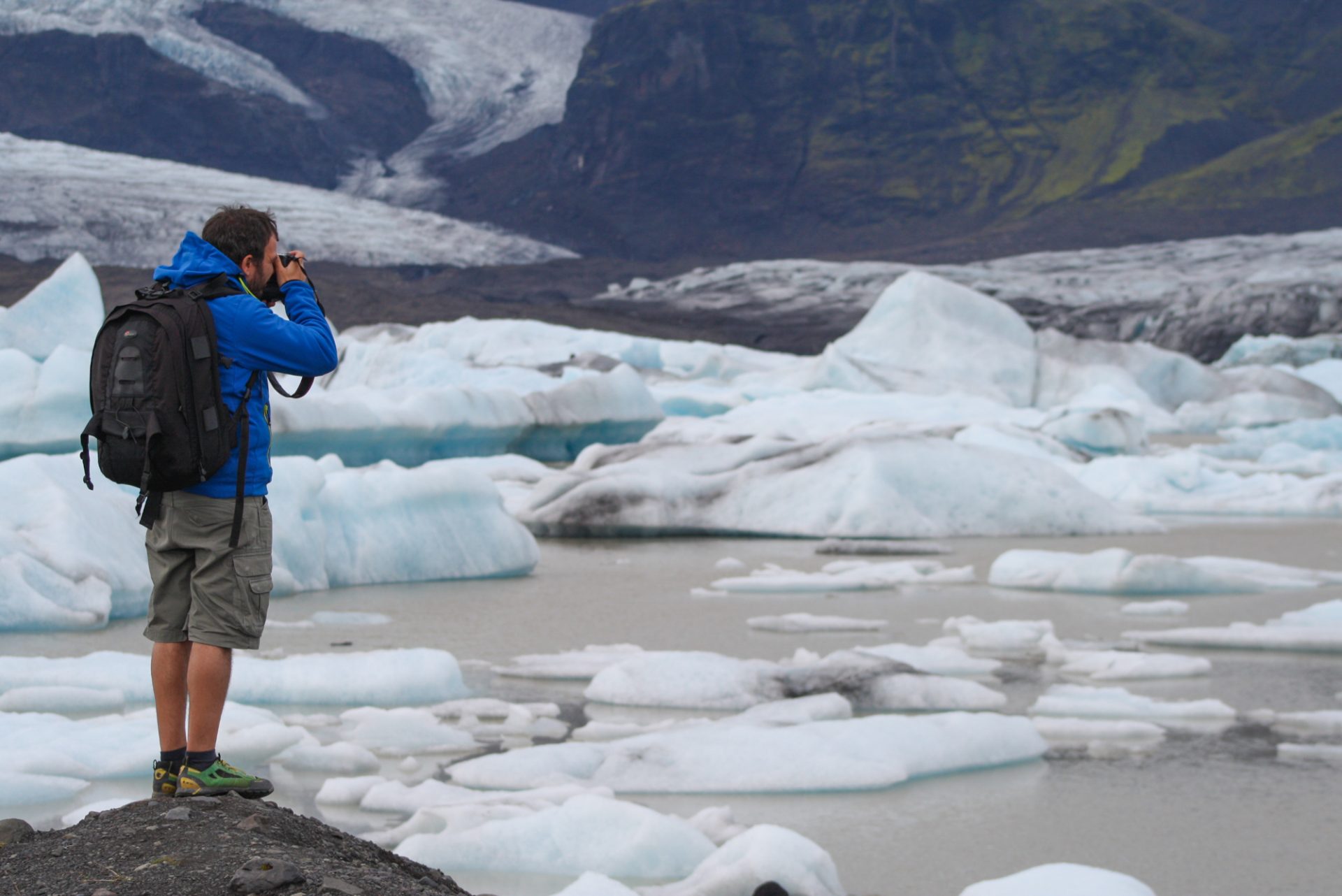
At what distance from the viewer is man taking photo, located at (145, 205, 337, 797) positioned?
2191mm

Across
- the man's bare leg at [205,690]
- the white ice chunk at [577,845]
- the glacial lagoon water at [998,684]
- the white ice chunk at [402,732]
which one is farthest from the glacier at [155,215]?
the man's bare leg at [205,690]

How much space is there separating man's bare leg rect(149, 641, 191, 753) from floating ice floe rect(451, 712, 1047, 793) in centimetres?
114

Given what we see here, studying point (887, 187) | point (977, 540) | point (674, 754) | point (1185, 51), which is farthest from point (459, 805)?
point (1185, 51)

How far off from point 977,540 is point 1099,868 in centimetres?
612

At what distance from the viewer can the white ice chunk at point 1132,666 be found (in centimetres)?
467

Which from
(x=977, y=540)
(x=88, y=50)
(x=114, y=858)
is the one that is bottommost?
(x=977, y=540)

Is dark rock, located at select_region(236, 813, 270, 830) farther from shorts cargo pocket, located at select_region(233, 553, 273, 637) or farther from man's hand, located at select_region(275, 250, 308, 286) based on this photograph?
man's hand, located at select_region(275, 250, 308, 286)

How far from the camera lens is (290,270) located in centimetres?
237

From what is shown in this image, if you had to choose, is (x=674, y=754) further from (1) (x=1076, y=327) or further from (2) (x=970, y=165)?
(2) (x=970, y=165)

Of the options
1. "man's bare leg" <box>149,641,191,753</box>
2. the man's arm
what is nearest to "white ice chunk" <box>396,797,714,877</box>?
"man's bare leg" <box>149,641,191,753</box>

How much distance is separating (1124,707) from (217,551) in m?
2.78

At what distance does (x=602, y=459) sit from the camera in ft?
35.6

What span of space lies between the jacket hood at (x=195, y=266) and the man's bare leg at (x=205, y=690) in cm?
54

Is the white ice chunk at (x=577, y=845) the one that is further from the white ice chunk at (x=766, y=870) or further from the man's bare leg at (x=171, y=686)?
the man's bare leg at (x=171, y=686)
